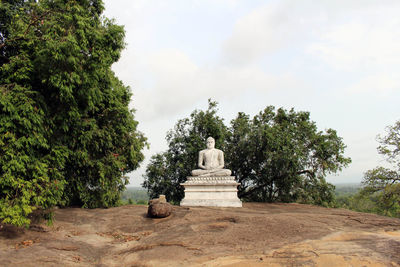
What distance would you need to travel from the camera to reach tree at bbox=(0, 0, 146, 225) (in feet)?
21.2

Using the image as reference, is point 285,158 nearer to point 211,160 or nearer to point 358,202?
point 211,160

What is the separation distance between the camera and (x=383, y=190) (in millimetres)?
14211

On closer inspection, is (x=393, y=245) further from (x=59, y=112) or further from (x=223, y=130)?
(x=223, y=130)

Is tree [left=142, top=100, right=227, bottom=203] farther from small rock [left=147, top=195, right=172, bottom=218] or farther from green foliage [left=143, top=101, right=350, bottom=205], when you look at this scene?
small rock [left=147, top=195, right=172, bottom=218]

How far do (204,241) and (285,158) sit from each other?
8.45m

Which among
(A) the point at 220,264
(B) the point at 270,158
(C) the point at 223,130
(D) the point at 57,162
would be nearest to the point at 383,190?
(B) the point at 270,158

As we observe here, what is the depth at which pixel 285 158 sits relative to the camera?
13.5 m

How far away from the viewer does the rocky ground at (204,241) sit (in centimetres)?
497

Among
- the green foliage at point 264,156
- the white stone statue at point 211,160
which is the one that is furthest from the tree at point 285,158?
the white stone statue at point 211,160

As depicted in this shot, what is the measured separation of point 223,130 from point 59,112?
1012 cm

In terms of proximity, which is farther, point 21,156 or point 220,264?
point 21,156

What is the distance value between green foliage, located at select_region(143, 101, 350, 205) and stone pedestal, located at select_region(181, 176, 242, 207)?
369 cm

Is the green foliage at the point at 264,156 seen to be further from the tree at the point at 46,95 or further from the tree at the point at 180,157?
the tree at the point at 46,95

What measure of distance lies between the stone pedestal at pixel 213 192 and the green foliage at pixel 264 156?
145 inches
